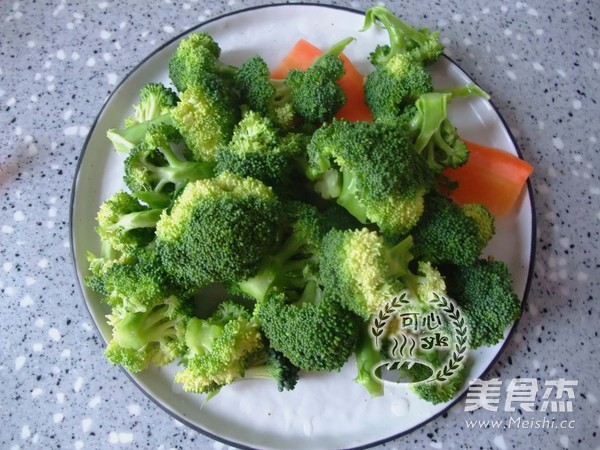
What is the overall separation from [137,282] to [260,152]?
332 mm

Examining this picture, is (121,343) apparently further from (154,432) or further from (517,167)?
(517,167)

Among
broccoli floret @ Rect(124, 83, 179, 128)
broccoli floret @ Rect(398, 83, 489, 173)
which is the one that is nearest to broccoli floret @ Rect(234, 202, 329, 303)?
broccoli floret @ Rect(398, 83, 489, 173)

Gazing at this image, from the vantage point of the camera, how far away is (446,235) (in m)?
1.00

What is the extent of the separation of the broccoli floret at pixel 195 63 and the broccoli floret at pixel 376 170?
29 centimetres

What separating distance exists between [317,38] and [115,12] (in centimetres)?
53

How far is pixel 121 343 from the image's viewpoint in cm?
102

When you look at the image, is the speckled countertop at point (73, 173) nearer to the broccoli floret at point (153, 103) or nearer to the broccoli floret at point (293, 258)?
the broccoli floret at point (153, 103)

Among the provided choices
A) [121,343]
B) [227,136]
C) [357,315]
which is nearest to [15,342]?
[121,343]

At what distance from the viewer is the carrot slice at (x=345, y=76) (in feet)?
3.89

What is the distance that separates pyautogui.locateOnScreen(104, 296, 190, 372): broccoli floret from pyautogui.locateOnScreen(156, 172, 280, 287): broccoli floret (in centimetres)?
10

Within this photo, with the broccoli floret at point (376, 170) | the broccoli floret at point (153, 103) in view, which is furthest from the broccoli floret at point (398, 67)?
the broccoli floret at point (153, 103)

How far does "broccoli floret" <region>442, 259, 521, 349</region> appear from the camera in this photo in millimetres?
1017

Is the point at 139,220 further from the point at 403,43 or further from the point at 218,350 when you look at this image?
the point at 403,43

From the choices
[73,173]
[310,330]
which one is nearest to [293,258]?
[310,330]
